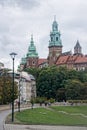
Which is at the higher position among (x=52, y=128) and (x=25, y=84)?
(x=25, y=84)

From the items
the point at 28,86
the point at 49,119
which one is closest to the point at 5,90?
the point at 49,119

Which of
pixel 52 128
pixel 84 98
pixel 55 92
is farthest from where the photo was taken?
pixel 55 92

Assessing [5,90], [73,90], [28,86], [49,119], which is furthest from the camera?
[28,86]

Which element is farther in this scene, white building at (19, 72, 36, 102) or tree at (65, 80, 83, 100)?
white building at (19, 72, 36, 102)

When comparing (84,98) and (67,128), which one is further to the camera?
(84,98)

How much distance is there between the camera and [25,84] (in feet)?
576

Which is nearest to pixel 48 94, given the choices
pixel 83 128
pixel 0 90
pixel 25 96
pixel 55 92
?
pixel 55 92

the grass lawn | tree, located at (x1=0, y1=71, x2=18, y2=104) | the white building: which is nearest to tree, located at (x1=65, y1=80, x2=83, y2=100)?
the white building

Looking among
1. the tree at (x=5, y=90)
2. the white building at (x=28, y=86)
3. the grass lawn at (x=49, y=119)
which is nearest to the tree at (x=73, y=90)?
the white building at (x=28, y=86)

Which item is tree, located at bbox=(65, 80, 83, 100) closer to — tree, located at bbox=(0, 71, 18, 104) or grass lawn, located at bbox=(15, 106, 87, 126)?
tree, located at bbox=(0, 71, 18, 104)

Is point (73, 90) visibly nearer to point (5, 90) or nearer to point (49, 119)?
point (5, 90)

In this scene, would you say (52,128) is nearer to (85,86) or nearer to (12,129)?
(12,129)

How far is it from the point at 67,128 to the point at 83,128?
4.29ft

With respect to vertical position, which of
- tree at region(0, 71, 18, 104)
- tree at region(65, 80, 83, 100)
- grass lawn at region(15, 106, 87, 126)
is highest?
tree at region(65, 80, 83, 100)
